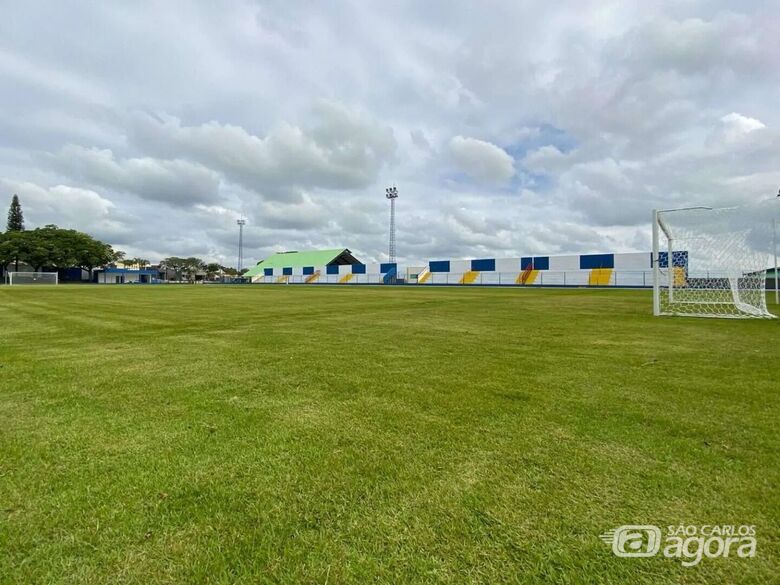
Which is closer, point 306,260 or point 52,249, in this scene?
point 52,249

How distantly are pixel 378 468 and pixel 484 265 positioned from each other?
65.7 metres

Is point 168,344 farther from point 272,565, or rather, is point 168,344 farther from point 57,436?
point 272,565

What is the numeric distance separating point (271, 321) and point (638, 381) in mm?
9415

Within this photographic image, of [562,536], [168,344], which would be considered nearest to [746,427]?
[562,536]

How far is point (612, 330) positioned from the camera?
9.22 metres

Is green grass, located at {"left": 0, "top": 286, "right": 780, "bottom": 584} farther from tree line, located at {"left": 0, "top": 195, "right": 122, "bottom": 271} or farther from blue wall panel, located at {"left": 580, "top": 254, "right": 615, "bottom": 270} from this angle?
tree line, located at {"left": 0, "top": 195, "right": 122, "bottom": 271}

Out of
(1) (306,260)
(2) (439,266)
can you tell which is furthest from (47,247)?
(2) (439,266)

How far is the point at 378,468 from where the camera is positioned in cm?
266

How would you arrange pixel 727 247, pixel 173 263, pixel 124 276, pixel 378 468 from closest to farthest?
pixel 378 468 < pixel 727 247 < pixel 124 276 < pixel 173 263

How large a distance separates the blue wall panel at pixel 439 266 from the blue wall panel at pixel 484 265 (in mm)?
4708

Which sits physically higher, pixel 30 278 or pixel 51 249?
pixel 51 249
